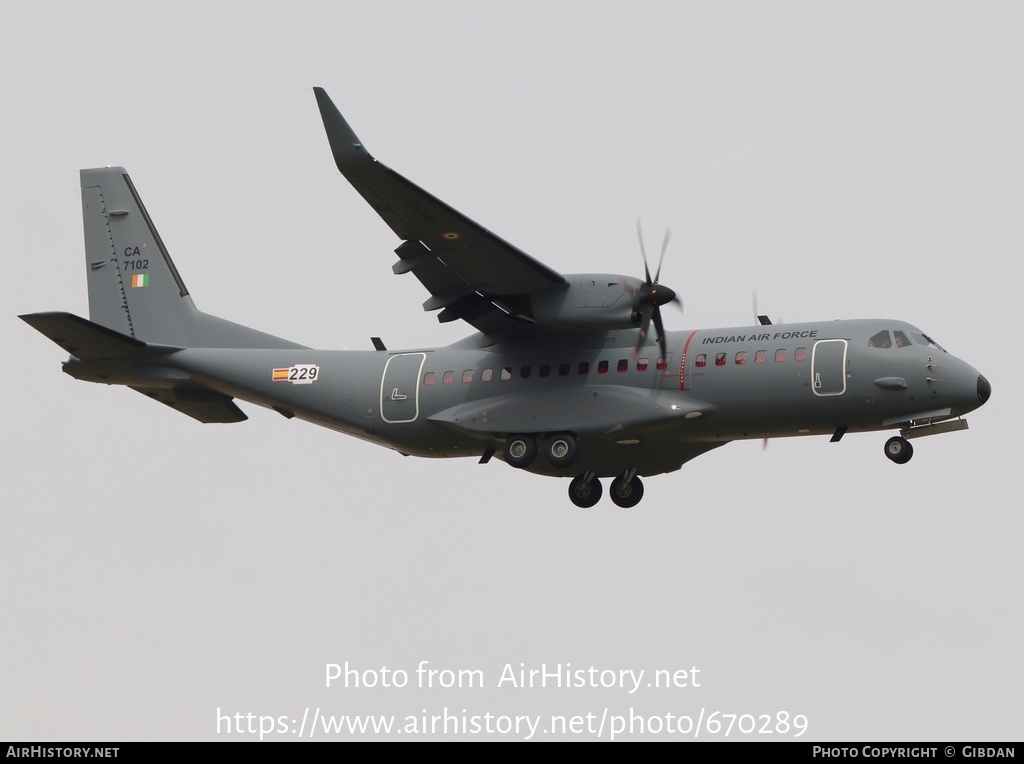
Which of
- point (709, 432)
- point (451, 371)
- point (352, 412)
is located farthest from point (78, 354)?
point (709, 432)

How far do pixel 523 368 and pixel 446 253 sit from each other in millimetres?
2706

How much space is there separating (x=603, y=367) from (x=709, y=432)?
2095 millimetres

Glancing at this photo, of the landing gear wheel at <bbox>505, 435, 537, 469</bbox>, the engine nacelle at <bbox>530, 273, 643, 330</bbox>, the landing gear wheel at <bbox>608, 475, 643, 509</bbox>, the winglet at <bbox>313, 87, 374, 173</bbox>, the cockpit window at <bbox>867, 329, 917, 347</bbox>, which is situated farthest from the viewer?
the landing gear wheel at <bbox>608, 475, 643, 509</bbox>

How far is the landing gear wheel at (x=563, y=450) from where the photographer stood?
26.0 m

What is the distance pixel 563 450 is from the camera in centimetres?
2609

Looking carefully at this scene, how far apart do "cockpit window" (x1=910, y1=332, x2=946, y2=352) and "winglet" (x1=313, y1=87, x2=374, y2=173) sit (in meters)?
8.94

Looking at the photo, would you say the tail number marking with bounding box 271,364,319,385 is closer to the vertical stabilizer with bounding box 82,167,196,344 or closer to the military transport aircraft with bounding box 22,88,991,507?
the military transport aircraft with bounding box 22,88,991,507

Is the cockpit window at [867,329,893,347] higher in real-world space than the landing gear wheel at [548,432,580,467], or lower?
higher

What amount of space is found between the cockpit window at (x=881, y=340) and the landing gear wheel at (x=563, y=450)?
16.8ft

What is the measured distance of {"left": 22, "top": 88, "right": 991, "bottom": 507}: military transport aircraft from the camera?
24312 millimetres

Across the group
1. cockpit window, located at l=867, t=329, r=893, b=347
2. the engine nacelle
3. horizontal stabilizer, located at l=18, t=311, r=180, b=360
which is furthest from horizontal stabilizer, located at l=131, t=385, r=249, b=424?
cockpit window, located at l=867, t=329, r=893, b=347

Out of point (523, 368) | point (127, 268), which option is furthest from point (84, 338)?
point (523, 368)

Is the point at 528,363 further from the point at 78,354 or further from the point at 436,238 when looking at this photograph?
the point at 78,354

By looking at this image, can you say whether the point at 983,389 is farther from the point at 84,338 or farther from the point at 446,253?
the point at 84,338
